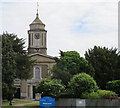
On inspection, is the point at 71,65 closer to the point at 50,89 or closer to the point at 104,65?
the point at 50,89

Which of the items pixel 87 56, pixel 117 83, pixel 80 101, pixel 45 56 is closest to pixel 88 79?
pixel 80 101

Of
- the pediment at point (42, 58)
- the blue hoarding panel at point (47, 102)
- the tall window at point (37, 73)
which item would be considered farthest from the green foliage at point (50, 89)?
the tall window at point (37, 73)

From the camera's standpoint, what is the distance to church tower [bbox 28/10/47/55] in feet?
171

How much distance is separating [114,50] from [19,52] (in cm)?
1540

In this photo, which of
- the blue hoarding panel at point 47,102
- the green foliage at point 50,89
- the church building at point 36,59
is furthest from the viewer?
the church building at point 36,59

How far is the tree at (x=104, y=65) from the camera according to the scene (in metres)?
37.2

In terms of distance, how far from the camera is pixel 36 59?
4431 cm

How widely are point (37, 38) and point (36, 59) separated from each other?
9.19m

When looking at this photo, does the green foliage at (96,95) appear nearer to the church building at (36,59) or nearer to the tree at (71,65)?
the tree at (71,65)

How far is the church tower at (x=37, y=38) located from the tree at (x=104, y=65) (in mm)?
15040

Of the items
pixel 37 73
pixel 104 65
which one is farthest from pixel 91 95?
pixel 37 73

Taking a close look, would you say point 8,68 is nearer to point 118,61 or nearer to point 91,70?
point 91,70

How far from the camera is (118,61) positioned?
39.2 m

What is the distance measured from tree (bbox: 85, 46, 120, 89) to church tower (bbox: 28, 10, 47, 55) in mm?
15040
